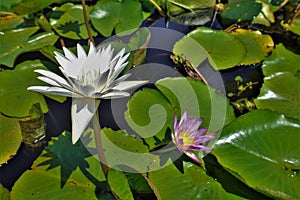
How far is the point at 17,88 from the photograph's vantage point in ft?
5.41

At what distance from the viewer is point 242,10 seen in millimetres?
2113

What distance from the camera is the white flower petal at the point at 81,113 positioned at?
1.13 metres

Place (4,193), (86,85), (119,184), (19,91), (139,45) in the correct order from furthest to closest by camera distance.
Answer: (139,45) → (19,91) → (4,193) → (119,184) → (86,85)

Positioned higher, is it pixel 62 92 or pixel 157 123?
pixel 62 92

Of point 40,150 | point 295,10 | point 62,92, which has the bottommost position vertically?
point 40,150

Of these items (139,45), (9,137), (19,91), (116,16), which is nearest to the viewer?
(9,137)

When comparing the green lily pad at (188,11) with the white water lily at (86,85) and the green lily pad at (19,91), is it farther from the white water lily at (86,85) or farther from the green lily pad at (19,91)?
the white water lily at (86,85)

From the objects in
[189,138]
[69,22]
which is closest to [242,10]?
[69,22]

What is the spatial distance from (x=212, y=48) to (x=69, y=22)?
2.51ft

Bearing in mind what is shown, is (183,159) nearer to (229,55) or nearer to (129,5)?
(229,55)

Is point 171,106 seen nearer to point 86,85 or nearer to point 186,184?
point 186,184

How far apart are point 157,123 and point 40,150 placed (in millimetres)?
492

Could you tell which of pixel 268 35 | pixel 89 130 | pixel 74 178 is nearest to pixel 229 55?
pixel 268 35

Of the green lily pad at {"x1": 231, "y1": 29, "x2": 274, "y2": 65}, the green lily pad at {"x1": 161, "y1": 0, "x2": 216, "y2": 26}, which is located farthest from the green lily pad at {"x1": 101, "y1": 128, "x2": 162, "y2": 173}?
the green lily pad at {"x1": 161, "y1": 0, "x2": 216, "y2": 26}
